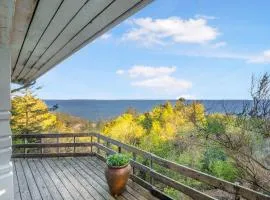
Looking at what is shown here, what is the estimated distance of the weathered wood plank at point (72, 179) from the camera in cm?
576

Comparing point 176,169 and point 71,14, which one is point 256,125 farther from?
point 71,14

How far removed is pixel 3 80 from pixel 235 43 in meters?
50.4

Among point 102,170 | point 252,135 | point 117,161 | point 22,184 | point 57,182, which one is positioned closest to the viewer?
point 117,161

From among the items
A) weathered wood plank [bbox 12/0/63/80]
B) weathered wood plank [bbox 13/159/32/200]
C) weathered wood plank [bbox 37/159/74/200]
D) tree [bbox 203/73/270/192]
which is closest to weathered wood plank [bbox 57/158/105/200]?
weathered wood plank [bbox 37/159/74/200]

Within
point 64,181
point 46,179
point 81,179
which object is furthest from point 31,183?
point 81,179

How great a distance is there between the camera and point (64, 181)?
6.72 metres

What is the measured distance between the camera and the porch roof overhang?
143 cm

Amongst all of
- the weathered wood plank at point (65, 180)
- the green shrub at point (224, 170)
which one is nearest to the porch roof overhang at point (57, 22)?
the weathered wood plank at point (65, 180)

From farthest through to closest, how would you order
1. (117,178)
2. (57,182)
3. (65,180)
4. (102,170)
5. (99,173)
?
(102,170) < (99,173) < (65,180) < (57,182) < (117,178)

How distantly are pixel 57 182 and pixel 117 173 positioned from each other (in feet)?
5.00

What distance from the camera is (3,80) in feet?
7.25

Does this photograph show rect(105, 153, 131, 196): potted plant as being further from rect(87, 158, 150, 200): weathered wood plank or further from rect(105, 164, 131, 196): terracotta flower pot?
rect(87, 158, 150, 200): weathered wood plank

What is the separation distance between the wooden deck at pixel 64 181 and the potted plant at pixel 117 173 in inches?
5.1

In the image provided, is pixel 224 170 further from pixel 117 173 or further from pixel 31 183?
pixel 31 183
